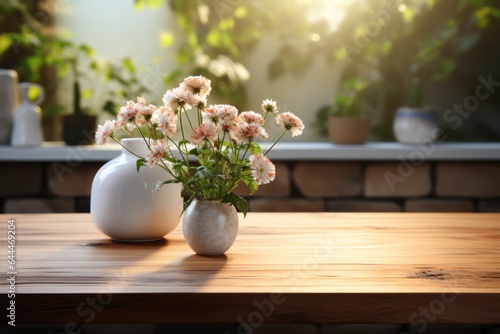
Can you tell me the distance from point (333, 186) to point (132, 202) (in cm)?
106


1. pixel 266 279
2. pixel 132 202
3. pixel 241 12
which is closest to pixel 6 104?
pixel 241 12

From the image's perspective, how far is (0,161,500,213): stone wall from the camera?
81.1 inches

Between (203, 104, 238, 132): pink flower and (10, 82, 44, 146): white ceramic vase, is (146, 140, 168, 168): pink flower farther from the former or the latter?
(10, 82, 44, 146): white ceramic vase

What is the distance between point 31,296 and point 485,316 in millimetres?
605

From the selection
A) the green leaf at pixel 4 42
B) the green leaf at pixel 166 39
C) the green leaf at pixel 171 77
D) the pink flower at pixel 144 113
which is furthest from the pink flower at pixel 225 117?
the green leaf at pixel 4 42

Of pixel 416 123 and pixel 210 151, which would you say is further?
pixel 416 123

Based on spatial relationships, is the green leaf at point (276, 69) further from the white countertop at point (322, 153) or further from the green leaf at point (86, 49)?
the green leaf at point (86, 49)

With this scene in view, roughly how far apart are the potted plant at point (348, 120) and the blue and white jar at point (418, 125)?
0.13m

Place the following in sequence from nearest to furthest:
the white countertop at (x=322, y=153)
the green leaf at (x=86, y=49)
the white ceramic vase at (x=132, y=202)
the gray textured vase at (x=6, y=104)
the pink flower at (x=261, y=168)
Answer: the pink flower at (x=261, y=168)
the white ceramic vase at (x=132, y=202)
the white countertop at (x=322, y=153)
the gray textured vase at (x=6, y=104)
the green leaf at (x=86, y=49)

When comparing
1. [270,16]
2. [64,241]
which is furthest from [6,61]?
[64,241]

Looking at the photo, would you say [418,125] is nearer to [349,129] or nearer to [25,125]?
[349,129]

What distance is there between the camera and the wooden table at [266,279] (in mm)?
810

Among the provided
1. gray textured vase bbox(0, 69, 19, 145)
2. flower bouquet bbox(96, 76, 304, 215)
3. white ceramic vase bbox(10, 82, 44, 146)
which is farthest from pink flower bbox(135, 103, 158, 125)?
gray textured vase bbox(0, 69, 19, 145)

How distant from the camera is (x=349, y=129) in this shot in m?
2.17
